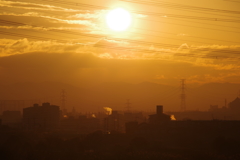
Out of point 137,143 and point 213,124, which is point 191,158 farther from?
point 213,124

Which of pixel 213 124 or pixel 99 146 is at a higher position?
pixel 213 124

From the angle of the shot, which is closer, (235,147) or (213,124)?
(235,147)

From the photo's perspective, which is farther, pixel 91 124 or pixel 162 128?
pixel 91 124

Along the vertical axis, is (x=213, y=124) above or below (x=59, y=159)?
above

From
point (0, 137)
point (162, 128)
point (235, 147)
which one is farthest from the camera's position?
point (0, 137)

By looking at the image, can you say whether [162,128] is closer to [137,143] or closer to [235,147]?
[137,143]

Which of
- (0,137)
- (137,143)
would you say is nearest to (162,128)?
(137,143)

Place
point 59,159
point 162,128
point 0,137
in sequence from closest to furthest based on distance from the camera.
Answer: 1. point 59,159
2. point 162,128
3. point 0,137

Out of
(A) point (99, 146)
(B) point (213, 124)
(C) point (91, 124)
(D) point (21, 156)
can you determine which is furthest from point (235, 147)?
(C) point (91, 124)

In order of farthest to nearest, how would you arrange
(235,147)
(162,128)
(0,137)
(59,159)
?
(0,137) < (162,128) < (235,147) < (59,159)
